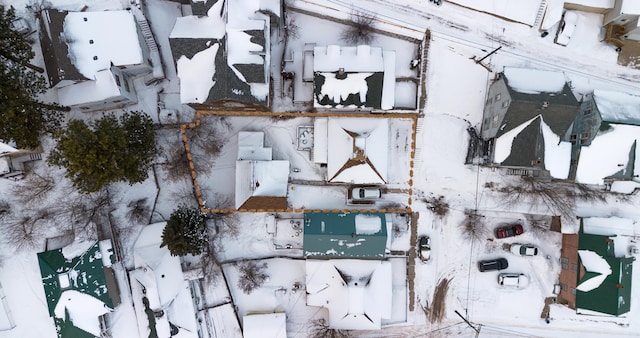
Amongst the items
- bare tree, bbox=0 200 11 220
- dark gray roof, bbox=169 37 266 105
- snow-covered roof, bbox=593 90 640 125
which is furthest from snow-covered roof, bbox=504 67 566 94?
bare tree, bbox=0 200 11 220

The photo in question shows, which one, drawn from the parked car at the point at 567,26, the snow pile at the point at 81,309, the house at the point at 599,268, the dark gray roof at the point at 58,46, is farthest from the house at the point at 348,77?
the snow pile at the point at 81,309

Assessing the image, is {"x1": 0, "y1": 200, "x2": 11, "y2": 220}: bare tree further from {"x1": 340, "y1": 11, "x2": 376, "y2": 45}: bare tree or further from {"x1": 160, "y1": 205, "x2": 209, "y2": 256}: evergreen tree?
{"x1": 340, "y1": 11, "x2": 376, "y2": 45}: bare tree

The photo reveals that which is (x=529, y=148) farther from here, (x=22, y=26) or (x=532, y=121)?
(x=22, y=26)

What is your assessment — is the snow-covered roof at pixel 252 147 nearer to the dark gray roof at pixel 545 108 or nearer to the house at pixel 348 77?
the house at pixel 348 77

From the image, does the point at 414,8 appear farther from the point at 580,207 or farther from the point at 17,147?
the point at 17,147

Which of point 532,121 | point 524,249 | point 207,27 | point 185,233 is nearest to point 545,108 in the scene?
point 532,121

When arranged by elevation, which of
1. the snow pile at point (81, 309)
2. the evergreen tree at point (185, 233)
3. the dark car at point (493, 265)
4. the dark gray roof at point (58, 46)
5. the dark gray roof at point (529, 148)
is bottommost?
the snow pile at point (81, 309)
